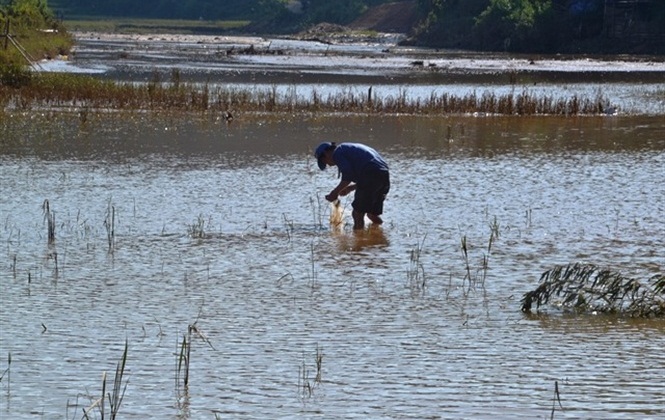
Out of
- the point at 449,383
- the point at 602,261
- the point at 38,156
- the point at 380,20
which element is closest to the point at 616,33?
the point at 380,20

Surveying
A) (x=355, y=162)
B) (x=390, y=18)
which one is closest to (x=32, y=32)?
(x=355, y=162)

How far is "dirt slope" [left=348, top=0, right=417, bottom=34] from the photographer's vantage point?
4208 inches

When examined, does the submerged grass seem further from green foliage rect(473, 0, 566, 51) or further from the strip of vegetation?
green foliage rect(473, 0, 566, 51)

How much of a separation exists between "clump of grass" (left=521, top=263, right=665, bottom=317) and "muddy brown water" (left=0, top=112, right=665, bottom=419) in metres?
0.16

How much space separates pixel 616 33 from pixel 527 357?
2539 inches

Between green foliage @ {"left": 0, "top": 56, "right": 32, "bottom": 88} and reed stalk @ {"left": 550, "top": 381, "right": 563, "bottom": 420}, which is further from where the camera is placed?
green foliage @ {"left": 0, "top": 56, "right": 32, "bottom": 88}

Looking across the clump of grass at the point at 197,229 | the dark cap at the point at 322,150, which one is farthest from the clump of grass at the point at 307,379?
the clump of grass at the point at 197,229

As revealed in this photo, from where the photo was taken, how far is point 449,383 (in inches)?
308

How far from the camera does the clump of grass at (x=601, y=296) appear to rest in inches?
380

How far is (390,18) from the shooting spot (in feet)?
364

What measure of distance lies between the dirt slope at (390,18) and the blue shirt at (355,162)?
91542 mm

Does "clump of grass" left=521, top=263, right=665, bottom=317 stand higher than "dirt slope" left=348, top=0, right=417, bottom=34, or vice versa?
"clump of grass" left=521, top=263, right=665, bottom=317

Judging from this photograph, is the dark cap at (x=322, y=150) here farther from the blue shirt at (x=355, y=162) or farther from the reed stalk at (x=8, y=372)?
the reed stalk at (x=8, y=372)

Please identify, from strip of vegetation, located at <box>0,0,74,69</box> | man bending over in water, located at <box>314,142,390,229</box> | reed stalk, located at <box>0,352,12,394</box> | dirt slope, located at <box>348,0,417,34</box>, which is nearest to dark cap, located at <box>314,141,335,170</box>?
man bending over in water, located at <box>314,142,390,229</box>
